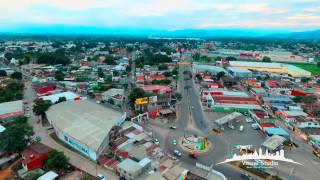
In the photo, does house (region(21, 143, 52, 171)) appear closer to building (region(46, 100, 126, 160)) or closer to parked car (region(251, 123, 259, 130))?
building (region(46, 100, 126, 160))

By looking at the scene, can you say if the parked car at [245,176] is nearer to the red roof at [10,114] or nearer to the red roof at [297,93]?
the red roof at [10,114]

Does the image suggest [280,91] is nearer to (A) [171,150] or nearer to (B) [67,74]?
(A) [171,150]

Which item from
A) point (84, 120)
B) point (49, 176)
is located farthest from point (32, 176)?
point (84, 120)

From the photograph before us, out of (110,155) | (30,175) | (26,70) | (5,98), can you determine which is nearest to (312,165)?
(110,155)

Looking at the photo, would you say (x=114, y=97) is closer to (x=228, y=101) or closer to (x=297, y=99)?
(x=228, y=101)

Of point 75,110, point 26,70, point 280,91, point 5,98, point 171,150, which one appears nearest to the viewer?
point 171,150
